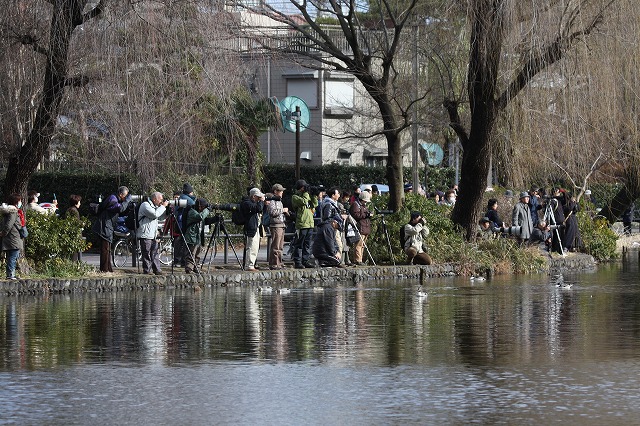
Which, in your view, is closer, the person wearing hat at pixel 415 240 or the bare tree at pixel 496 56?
the bare tree at pixel 496 56

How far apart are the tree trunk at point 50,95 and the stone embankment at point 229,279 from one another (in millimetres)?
2480

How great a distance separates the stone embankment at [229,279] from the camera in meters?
22.5

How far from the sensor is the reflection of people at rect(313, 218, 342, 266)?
88.2ft

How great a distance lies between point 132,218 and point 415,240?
632cm

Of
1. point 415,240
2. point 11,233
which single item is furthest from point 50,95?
point 415,240

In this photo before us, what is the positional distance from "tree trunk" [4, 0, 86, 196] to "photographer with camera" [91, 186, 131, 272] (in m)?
1.54

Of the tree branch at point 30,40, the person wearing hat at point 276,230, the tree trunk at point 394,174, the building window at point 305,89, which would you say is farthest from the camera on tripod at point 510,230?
the building window at point 305,89

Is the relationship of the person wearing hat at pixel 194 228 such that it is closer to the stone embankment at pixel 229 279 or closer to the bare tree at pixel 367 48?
the stone embankment at pixel 229 279

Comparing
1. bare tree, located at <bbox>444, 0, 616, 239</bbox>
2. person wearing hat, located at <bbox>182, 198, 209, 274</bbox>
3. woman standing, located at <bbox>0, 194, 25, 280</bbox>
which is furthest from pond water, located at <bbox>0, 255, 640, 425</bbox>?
bare tree, located at <bbox>444, 0, 616, 239</bbox>

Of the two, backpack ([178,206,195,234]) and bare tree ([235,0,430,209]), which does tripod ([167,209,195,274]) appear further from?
bare tree ([235,0,430,209])

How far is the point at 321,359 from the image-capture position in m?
13.4

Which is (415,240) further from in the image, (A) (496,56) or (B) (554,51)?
(B) (554,51)

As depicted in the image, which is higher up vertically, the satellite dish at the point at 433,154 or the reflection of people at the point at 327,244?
the satellite dish at the point at 433,154

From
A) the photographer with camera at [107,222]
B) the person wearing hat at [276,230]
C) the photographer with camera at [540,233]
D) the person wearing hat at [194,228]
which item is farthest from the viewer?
the photographer with camera at [540,233]
